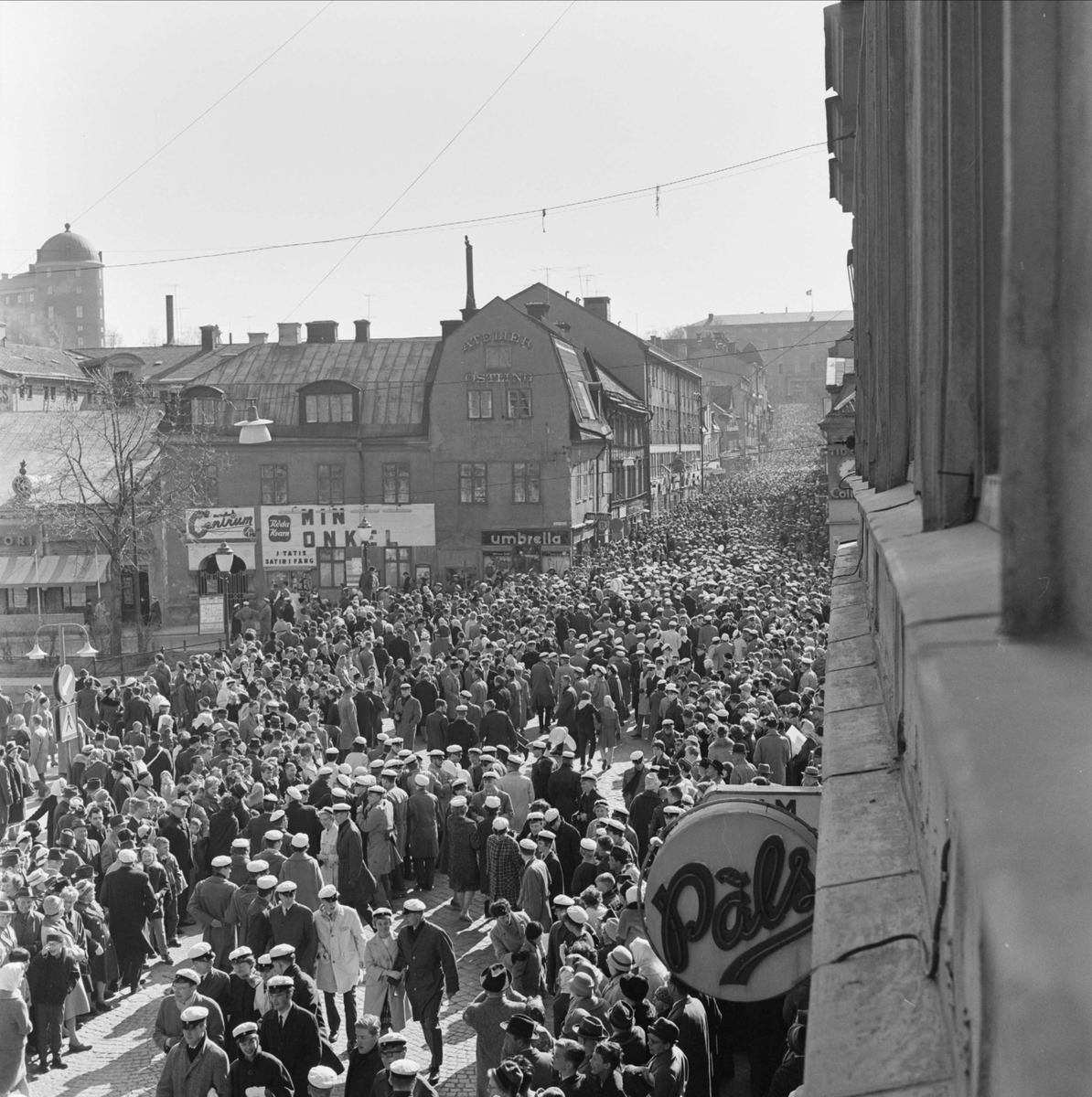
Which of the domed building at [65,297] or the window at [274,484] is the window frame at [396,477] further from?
the domed building at [65,297]

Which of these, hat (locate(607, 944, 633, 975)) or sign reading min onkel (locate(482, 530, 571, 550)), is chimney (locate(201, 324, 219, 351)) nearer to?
sign reading min onkel (locate(482, 530, 571, 550))

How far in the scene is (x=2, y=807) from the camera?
1878 cm

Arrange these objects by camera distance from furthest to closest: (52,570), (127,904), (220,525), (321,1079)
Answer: (220,525), (52,570), (127,904), (321,1079)

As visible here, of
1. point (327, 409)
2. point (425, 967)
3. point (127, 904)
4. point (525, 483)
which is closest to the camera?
point (425, 967)

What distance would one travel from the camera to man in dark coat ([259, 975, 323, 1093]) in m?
9.38

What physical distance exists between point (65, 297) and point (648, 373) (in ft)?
294

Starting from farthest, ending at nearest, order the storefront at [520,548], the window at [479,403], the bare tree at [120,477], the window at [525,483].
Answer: the window at [479,403], the window at [525,483], the storefront at [520,548], the bare tree at [120,477]

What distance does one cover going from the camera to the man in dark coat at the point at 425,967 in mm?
10992

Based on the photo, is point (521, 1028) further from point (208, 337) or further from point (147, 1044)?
point (208, 337)

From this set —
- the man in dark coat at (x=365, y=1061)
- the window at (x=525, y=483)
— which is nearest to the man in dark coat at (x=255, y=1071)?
the man in dark coat at (x=365, y=1061)

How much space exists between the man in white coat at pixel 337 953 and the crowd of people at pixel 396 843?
2 cm

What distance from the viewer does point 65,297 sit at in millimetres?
137750

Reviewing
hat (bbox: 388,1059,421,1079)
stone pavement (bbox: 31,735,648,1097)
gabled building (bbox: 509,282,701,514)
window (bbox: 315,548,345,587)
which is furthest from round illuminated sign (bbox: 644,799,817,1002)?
gabled building (bbox: 509,282,701,514)

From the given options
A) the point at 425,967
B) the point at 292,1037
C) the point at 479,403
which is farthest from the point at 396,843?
the point at 479,403
